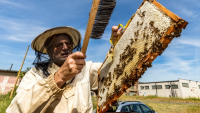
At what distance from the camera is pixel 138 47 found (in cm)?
153

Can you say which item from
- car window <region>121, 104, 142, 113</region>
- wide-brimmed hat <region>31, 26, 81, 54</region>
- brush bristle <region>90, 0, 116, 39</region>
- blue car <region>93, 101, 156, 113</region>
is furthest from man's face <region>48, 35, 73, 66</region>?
car window <region>121, 104, 142, 113</region>

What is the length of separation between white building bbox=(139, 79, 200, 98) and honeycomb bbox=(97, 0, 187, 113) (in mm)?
60259

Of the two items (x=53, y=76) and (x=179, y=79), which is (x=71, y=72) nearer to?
(x=53, y=76)

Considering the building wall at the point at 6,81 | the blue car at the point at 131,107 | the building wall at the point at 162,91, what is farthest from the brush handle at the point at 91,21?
the building wall at the point at 162,91

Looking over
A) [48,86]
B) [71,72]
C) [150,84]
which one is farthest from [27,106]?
[150,84]

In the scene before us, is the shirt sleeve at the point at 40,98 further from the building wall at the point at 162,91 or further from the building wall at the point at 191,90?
the building wall at the point at 191,90

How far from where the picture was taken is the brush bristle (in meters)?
1.64

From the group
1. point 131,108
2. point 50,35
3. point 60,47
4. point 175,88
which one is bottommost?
point 131,108

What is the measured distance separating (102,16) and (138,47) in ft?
2.27

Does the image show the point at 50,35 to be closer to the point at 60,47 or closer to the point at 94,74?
the point at 60,47

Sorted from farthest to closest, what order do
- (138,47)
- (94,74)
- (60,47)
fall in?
(60,47) → (94,74) → (138,47)

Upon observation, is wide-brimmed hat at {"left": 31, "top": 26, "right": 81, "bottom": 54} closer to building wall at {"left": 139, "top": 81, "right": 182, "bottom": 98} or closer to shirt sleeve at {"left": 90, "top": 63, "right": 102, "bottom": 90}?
shirt sleeve at {"left": 90, "top": 63, "right": 102, "bottom": 90}

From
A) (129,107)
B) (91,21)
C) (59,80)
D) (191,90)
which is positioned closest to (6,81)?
(129,107)

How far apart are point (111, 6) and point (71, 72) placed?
1061 mm
